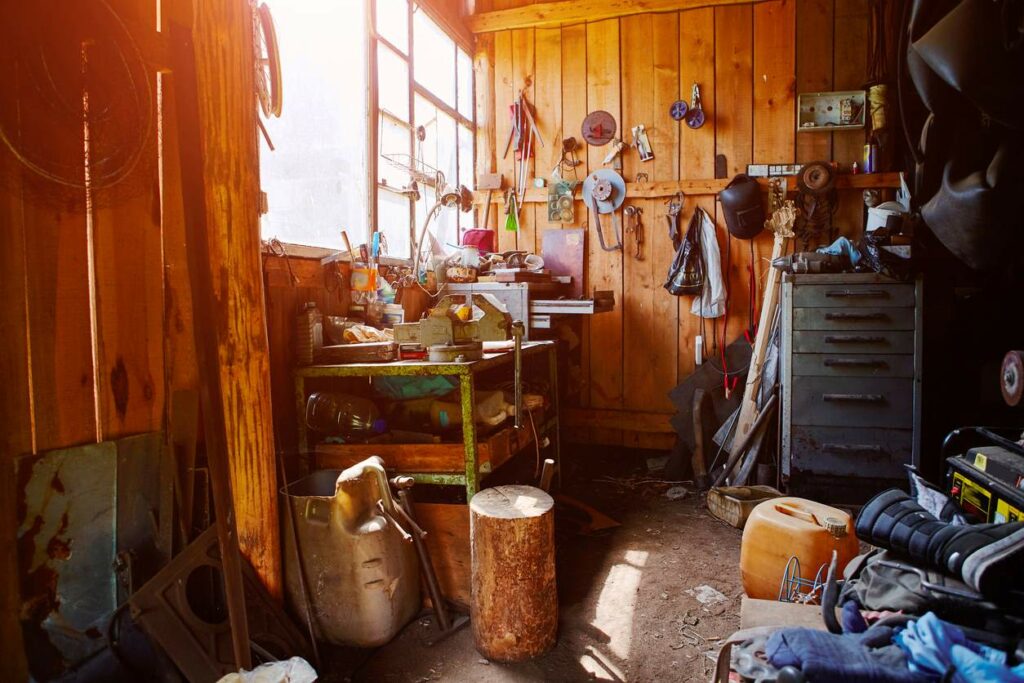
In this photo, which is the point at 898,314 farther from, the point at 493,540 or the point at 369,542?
the point at 369,542

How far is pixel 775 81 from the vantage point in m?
4.29

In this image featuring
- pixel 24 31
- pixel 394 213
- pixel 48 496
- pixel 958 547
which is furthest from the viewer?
pixel 394 213

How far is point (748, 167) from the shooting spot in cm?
435

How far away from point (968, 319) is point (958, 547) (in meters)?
2.58

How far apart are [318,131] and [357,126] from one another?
0.37 meters

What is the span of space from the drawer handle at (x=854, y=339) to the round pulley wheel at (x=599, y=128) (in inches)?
86.7

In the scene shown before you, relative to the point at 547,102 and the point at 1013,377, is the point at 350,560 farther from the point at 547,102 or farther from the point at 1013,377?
the point at 547,102

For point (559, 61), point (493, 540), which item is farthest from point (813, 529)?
point (559, 61)

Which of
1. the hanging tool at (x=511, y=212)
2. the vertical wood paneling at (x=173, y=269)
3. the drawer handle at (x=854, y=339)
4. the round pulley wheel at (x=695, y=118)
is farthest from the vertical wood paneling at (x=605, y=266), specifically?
the vertical wood paneling at (x=173, y=269)

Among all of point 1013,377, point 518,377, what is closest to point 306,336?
point 518,377

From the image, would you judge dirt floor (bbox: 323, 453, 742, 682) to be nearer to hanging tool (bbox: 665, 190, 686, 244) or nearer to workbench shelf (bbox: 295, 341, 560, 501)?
workbench shelf (bbox: 295, 341, 560, 501)

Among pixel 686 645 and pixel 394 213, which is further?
pixel 394 213

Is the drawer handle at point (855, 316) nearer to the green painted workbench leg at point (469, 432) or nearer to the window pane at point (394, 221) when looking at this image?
the green painted workbench leg at point (469, 432)

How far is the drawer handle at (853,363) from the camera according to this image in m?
3.28
